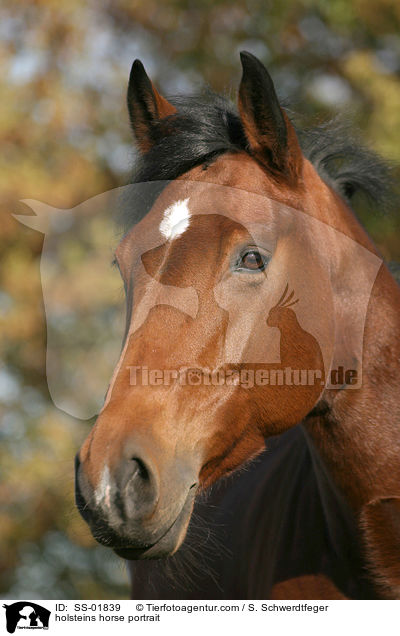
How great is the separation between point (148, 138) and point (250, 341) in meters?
0.89

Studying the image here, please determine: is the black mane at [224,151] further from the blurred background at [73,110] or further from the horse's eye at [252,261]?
the blurred background at [73,110]

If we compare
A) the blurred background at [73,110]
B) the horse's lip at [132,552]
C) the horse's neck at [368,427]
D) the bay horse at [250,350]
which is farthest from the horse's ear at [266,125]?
the blurred background at [73,110]

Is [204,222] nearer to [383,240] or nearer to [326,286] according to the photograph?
[326,286]

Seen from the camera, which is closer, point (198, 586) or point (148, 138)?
point (148, 138)

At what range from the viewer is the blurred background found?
6113 mm

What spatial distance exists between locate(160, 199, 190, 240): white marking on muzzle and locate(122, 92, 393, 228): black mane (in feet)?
0.56

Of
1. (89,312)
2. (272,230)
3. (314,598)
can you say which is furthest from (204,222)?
(89,312)

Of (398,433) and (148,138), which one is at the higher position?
(148,138)

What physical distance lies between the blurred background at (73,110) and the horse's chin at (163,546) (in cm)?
436

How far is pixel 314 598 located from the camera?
207cm

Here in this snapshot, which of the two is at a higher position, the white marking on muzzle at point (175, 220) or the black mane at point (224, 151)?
the black mane at point (224, 151)

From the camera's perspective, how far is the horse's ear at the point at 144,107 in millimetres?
2125

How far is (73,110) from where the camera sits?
21.8 ft
